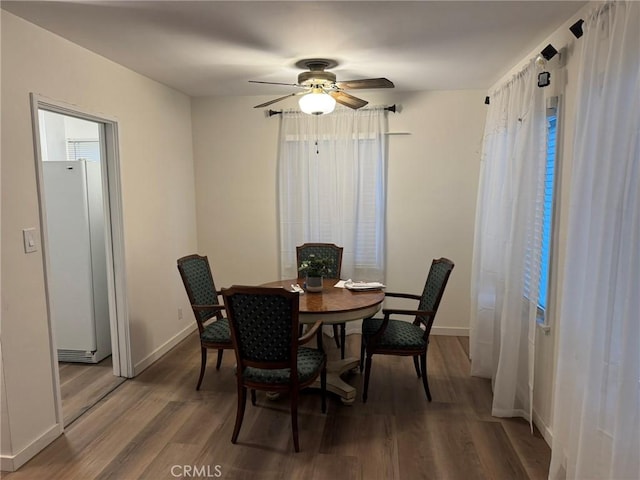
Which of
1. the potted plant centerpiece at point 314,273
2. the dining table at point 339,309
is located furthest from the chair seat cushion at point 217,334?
the potted plant centerpiece at point 314,273

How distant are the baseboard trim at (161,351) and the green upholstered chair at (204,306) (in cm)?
63

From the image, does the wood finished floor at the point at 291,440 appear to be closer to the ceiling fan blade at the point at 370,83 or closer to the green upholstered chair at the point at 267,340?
the green upholstered chair at the point at 267,340

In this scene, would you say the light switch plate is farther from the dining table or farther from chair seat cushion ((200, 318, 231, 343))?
the dining table

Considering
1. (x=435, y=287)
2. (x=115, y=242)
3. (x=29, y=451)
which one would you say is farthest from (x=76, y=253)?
(x=435, y=287)

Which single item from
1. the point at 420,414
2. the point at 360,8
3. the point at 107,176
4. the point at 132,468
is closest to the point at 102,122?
the point at 107,176

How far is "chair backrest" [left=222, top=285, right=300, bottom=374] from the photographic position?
2.31 meters

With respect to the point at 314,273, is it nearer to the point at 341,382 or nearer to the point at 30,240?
the point at 341,382

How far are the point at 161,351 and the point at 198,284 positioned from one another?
3.23ft

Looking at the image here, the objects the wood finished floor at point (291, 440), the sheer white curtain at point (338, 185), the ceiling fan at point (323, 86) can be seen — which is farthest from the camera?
the sheer white curtain at point (338, 185)

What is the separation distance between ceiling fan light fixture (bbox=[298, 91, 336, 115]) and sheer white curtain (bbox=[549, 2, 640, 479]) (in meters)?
1.58

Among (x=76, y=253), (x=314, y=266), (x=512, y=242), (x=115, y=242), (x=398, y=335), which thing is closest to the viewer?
(x=512, y=242)

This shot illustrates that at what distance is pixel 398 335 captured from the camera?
3078mm

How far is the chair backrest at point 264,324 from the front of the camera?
7.57ft

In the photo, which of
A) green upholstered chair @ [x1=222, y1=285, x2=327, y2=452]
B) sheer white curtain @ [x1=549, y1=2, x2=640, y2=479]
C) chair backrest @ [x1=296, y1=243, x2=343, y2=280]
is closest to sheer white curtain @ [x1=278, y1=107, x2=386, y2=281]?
chair backrest @ [x1=296, y1=243, x2=343, y2=280]
